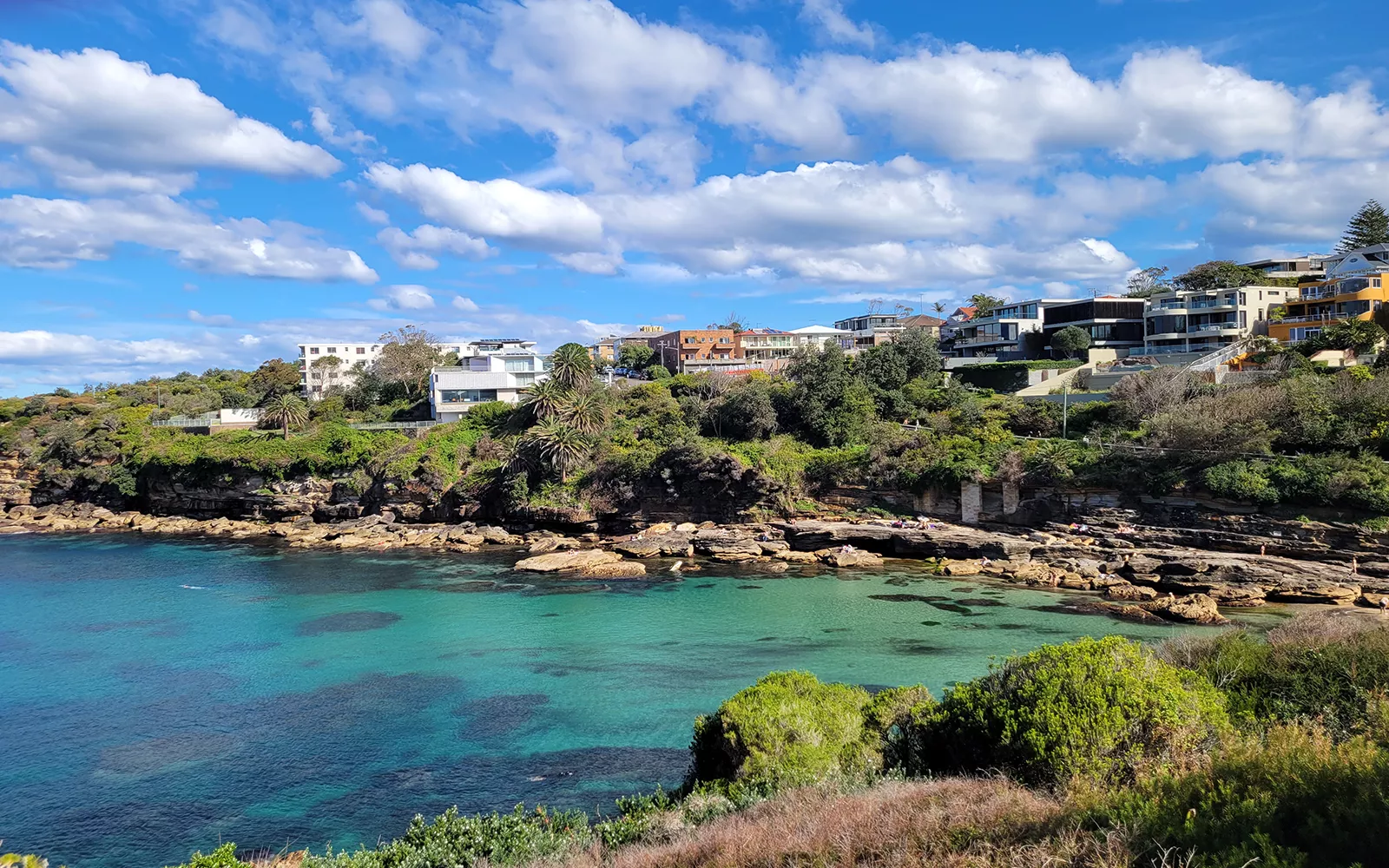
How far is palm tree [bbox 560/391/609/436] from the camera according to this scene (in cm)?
5038

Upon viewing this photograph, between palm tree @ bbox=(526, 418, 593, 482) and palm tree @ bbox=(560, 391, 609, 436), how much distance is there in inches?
33.1

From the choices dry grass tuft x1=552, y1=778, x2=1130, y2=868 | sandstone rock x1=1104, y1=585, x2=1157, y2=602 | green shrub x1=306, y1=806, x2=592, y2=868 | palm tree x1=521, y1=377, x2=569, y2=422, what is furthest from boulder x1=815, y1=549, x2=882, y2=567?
dry grass tuft x1=552, y1=778, x2=1130, y2=868

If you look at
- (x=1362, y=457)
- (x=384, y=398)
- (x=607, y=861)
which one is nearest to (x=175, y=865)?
(x=607, y=861)

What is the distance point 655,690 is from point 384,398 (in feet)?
182

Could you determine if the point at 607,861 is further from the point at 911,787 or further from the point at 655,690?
the point at 655,690

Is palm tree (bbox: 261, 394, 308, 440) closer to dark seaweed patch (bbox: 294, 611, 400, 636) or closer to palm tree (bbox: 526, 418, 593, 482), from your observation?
palm tree (bbox: 526, 418, 593, 482)

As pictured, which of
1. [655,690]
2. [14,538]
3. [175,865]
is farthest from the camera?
[14,538]

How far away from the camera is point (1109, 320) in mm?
63875

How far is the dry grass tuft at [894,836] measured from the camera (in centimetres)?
771

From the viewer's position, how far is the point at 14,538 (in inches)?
2067

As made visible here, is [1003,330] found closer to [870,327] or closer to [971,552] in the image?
[870,327]

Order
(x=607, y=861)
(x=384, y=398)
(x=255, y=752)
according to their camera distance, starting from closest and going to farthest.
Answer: (x=607, y=861), (x=255, y=752), (x=384, y=398)

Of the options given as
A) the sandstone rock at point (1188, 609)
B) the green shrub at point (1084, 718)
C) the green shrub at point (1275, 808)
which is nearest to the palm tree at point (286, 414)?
the sandstone rock at point (1188, 609)

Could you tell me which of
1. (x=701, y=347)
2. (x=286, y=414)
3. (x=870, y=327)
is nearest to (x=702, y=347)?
(x=701, y=347)
